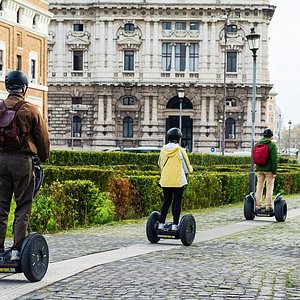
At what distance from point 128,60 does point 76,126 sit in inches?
324

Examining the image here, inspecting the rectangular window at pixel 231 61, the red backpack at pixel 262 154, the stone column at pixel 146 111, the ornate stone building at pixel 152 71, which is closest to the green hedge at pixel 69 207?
the red backpack at pixel 262 154

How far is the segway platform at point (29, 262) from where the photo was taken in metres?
9.02

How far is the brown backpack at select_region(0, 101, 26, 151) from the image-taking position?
9.14 metres

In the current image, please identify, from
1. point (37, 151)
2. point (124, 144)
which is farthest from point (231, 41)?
point (37, 151)

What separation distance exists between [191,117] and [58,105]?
13.1m

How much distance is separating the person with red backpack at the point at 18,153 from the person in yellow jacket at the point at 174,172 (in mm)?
4543

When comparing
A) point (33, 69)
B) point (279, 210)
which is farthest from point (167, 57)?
point (279, 210)

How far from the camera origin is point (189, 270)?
406 inches

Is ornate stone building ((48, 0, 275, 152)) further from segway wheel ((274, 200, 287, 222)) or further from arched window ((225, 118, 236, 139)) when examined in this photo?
segway wheel ((274, 200, 287, 222))

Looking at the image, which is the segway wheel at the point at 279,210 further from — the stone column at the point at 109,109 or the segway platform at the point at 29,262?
the stone column at the point at 109,109

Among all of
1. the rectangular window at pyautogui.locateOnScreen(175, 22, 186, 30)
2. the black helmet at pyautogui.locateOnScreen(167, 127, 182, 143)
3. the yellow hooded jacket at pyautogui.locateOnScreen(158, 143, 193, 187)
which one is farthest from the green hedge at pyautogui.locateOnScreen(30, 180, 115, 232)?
the rectangular window at pyautogui.locateOnScreen(175, 22, 186, 30)

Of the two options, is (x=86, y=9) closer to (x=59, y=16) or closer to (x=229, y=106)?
(x=59, y=16)

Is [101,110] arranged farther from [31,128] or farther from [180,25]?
[31,128]

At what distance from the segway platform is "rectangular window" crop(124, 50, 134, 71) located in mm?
73307
